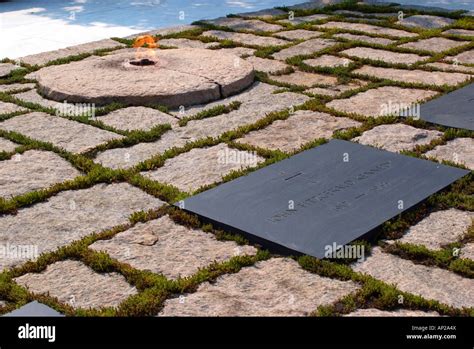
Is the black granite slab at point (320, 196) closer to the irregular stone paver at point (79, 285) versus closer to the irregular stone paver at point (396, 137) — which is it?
the irregular stone paver at point (396, 137)

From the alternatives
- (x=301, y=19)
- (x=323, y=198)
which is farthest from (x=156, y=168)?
(x=301, y=19)

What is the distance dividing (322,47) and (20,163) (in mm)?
3949

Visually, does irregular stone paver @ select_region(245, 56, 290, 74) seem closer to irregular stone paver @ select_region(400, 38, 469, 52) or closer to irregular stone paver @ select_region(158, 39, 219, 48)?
irregular stone paver @ select_region(158, 39, 219, 48)

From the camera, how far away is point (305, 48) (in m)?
7.96

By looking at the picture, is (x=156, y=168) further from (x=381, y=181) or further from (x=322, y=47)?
(x=322, y=47)

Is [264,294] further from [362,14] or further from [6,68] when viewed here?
[362,14]

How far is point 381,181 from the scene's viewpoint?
4.46 metres

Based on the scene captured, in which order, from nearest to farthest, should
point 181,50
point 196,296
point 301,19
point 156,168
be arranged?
point 196,296, point 156,168, point 181,50, point 301,19

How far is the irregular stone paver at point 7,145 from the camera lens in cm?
523

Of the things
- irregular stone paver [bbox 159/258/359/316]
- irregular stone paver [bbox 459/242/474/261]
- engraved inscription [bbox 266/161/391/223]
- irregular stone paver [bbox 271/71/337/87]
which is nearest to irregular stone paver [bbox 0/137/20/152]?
engraved inscription [bbox 266/161/391/223]

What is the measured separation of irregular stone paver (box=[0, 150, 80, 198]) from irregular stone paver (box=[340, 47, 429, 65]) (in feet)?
11.9

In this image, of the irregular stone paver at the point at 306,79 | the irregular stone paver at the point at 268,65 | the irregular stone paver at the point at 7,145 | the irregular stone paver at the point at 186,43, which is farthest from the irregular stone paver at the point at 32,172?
the irregular stone paver at the point at 186,43

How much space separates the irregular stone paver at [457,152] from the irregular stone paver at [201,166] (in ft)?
3.74

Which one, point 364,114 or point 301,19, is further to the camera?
point 301,19
